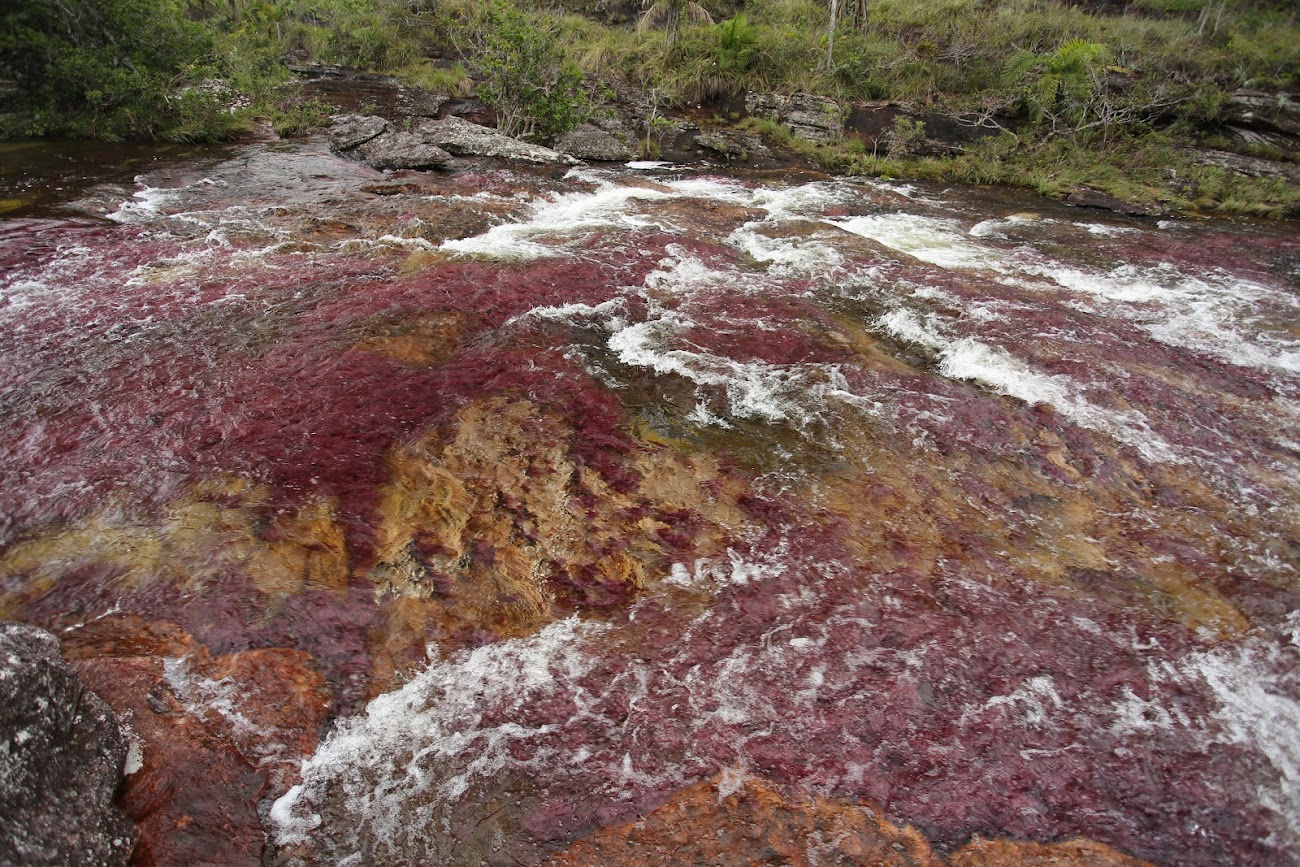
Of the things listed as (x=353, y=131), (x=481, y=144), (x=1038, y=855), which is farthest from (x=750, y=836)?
(x=353, y=131)

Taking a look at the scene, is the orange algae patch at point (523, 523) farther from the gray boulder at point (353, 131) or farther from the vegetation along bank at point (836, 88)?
the vegetation along bank at point (836, 88)

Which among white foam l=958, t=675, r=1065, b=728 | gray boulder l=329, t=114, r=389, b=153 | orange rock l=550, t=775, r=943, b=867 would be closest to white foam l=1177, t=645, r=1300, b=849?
white foam l=958, t=675, r=1065, b=728

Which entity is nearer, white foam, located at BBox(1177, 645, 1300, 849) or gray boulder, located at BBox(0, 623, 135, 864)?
gray boulder, located at BBox(0, 623, 135, 864)

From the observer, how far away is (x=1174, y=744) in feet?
9.87

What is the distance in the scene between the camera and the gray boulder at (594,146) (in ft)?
48.9

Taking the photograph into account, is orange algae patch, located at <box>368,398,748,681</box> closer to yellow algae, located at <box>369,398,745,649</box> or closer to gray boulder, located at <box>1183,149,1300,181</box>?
yellow algae, located at <box>369,398,745,649</box>

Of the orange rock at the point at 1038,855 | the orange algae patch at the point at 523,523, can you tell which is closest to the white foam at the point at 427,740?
the orange algae patch at the point at 523,523

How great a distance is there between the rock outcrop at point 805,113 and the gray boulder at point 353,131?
9.99m

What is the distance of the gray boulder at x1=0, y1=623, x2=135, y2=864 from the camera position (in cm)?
220

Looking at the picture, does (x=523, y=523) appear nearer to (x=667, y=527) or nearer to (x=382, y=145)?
(x=667, y=527)

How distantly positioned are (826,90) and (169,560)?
1926 centimetres

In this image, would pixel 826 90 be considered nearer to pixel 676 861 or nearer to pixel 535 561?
pixel 535 561

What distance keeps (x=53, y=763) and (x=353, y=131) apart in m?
14.5

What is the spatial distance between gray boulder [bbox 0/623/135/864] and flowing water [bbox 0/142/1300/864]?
0.41 m
